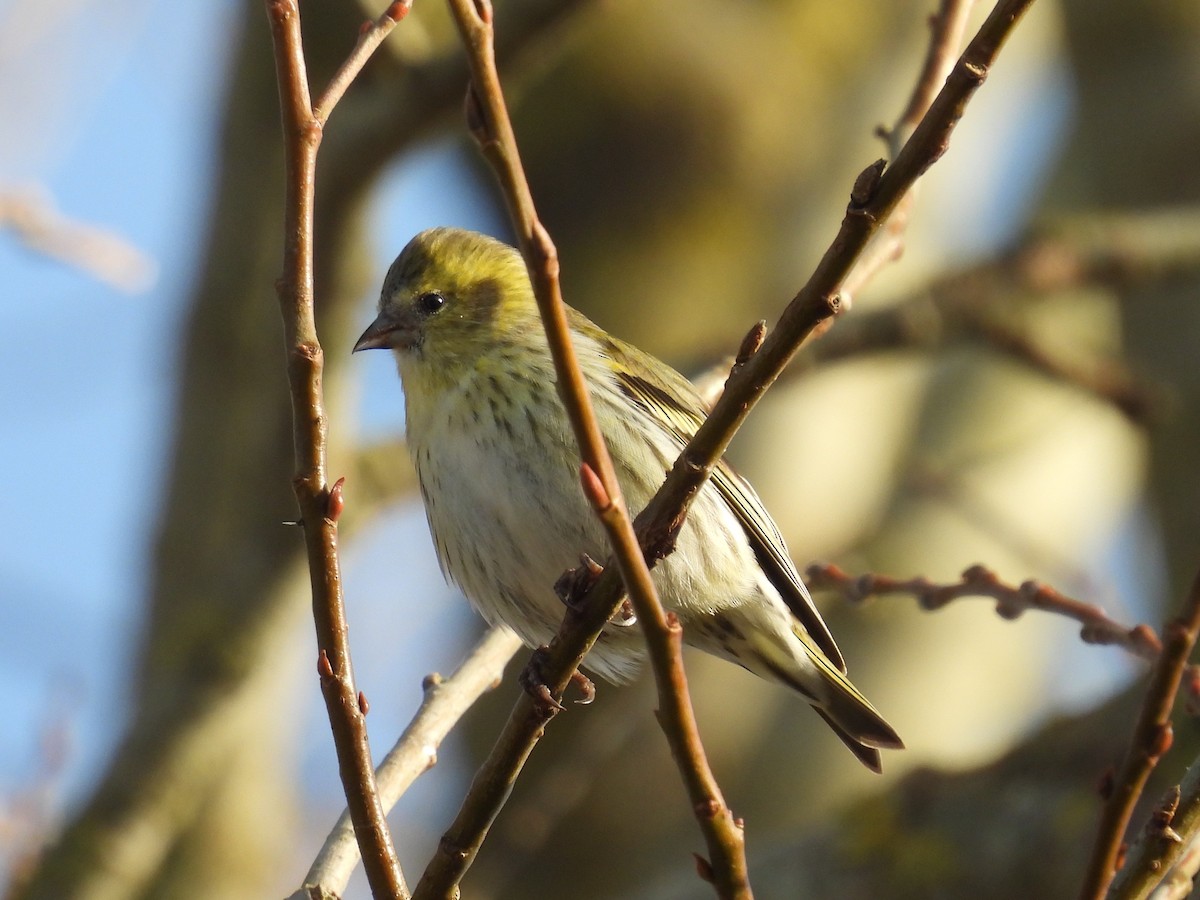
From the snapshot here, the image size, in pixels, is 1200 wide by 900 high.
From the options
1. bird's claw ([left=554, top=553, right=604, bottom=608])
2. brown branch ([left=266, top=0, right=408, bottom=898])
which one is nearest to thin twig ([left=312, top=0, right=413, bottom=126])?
brown branch ([left=266, top=0, right=408, bottom=898])

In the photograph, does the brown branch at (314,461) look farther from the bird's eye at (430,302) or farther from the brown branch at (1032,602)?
the bird's eye at (430,302)

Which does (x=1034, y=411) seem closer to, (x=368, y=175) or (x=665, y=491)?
(x=368, y=175)

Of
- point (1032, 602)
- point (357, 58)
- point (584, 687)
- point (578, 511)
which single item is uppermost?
point (357, 58)

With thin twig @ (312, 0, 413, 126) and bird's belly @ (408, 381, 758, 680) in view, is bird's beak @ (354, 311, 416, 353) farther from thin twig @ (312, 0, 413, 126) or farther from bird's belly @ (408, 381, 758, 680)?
thin twig @ (312, 0, 413, 126)

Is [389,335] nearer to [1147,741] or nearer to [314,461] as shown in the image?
[314,461]

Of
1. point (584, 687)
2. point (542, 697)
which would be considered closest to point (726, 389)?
point (542, 697)

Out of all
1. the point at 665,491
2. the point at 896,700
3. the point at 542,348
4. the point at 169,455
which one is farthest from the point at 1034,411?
the point at 665,491
